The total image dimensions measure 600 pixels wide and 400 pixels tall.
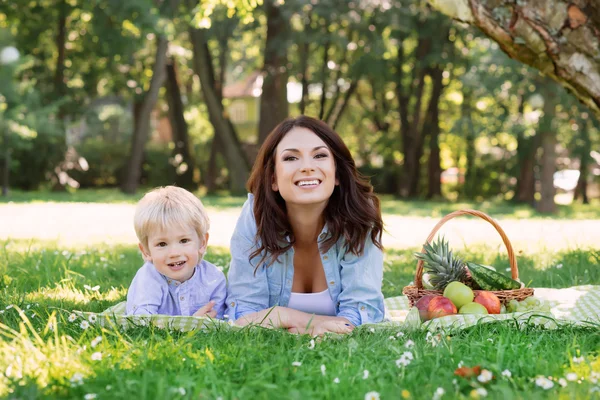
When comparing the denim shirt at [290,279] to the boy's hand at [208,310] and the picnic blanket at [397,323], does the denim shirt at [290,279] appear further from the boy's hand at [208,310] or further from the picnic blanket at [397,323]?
the picnic blanket at [397,323]

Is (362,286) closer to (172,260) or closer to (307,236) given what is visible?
(307,236)

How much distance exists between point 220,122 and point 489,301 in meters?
16.6

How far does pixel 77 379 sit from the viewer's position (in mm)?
2582

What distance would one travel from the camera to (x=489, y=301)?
4.21m

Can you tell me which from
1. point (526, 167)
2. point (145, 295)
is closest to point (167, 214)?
point (145, 295)

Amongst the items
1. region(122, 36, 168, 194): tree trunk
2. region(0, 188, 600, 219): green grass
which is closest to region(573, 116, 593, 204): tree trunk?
region(0, 188, 600, 219): green grass

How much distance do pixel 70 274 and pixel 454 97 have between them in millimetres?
27103

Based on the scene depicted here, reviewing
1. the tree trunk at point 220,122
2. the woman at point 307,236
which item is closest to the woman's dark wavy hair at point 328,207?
the woman at point 307,236

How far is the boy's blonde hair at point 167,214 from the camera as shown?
410cm

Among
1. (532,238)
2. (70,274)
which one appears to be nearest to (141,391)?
(70,274)

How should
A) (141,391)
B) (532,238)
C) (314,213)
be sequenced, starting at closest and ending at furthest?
(141,391) < (314,213) < (532,238)

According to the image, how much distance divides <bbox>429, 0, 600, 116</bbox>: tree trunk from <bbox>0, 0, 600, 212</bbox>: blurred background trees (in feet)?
12.6

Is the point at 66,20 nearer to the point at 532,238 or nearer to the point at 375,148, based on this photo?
the point at 375,148

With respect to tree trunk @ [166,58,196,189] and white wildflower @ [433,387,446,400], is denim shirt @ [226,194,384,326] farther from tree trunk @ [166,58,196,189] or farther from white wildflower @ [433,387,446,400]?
tree trunk @ [166,58,196,189]
